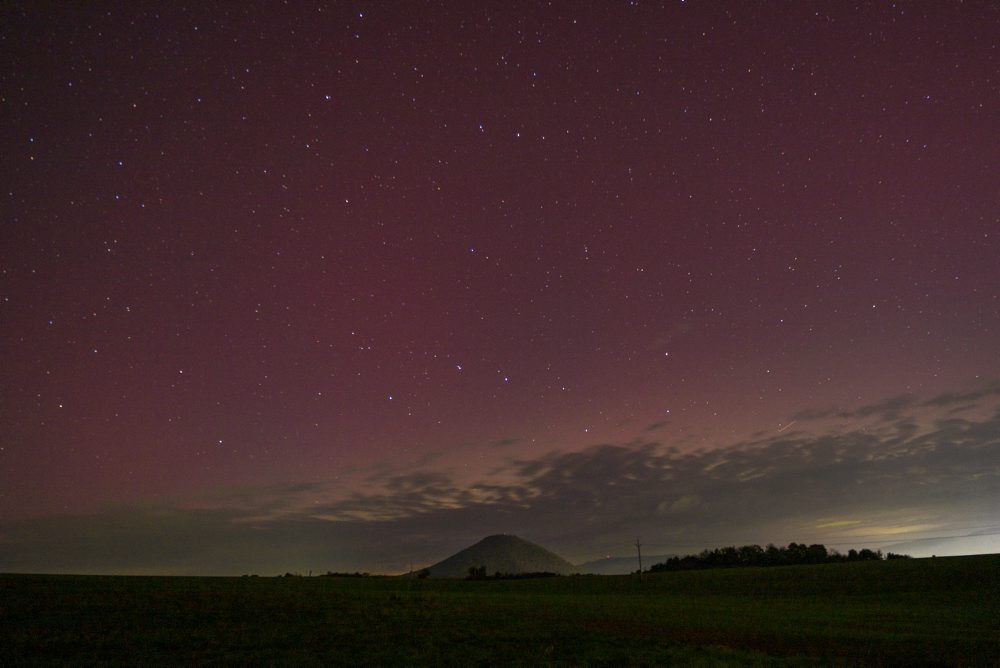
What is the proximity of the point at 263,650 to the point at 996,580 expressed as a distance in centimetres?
6565

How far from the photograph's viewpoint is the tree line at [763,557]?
394ft

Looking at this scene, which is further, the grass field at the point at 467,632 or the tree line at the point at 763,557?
the tree line at the point at 763,557

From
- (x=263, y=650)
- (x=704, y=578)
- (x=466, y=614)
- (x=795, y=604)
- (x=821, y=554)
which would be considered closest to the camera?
(x=263, y=650)

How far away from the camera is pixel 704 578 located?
88.1m

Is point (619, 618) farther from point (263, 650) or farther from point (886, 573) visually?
point (886, 573)

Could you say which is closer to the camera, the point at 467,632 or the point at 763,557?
the point at 467,632

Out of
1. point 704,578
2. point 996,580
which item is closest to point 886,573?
point 996,580

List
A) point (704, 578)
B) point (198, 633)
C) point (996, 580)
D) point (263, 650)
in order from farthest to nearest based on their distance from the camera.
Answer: point (704, 578) < point (996, 580) < point (198, 633) < point (263, 650)

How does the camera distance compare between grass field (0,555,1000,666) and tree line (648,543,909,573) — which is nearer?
grass field (0,555,1000,666)

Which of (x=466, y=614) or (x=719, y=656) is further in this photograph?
(x=466, y=614)

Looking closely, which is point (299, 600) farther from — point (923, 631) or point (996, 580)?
point (996, 580)

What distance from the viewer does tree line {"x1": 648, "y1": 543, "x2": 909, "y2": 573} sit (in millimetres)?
120125

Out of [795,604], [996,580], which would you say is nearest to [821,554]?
[996,580]

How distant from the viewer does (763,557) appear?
122 m
